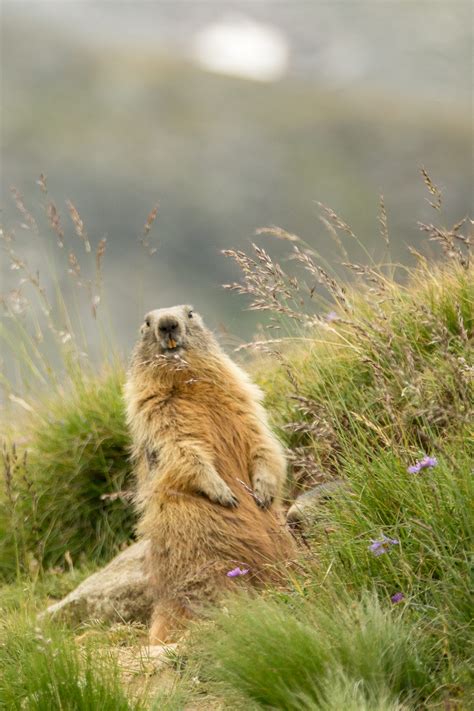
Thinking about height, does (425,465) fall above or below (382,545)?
above

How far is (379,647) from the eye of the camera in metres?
3.66

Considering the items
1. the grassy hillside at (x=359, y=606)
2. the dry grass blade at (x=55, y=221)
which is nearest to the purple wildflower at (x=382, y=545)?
the grassy hillside at (x=359, y=606)

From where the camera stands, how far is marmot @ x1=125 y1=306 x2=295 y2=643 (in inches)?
213

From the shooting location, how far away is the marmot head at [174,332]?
629 cm

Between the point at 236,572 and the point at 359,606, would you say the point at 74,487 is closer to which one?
the point at 236,572

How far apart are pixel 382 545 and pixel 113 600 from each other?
267 cm

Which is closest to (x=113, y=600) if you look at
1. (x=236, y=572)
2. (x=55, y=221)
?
(x=236, y=572)

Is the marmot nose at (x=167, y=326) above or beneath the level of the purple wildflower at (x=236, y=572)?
above

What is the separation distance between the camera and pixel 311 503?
5840mm

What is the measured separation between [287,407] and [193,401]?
105 cm

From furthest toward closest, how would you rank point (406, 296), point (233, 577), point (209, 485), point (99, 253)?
point (99, 253) < point (406, 296) < point (209, 485) < point (233, 577)

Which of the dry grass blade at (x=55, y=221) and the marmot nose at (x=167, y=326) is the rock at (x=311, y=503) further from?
the dry grass blade at (x=55, y=221)

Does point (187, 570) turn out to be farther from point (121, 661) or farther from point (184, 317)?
point (184, 317)

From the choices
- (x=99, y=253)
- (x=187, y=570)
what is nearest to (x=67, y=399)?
(x=99, y=253)
